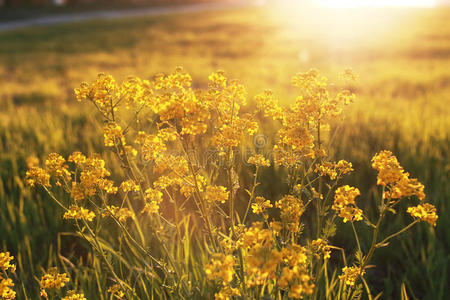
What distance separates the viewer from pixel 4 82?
29.3 feet

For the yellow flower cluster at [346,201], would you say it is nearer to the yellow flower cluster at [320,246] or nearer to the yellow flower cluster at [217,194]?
the yellow flower cluster at [320,246]

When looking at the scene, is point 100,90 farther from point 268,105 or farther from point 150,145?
point 268,105

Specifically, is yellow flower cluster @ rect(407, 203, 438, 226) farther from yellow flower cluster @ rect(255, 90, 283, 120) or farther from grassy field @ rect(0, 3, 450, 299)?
grassy field @ rect(0, 3, 450, 299)

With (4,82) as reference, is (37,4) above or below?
above

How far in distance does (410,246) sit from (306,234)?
0.68m

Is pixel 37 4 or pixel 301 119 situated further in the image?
pixel 37 4

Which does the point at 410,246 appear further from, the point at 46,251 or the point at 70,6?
the point at 70,6

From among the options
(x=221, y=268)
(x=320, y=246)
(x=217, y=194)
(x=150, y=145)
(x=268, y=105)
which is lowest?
(x=320, y=246)

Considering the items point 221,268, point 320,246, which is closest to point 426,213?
point 320,246

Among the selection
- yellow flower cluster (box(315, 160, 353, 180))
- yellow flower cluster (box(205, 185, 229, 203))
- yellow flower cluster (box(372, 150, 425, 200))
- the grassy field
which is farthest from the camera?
the grassy field

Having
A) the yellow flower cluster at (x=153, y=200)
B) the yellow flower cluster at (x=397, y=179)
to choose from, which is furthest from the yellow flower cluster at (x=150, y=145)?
the yellow flower cluster at (x=397, y=179)

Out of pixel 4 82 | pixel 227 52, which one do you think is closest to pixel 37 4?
pixel 227 52

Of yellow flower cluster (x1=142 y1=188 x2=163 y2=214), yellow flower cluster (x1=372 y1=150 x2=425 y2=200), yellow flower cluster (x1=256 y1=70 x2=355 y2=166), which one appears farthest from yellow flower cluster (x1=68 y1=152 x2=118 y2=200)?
yellow flower cluster (x1=372 y1=150 x2=425 y2=200)

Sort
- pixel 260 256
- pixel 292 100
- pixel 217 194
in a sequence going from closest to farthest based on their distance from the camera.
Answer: pixel 260 256
pixel 217 194
pixel 292 100
